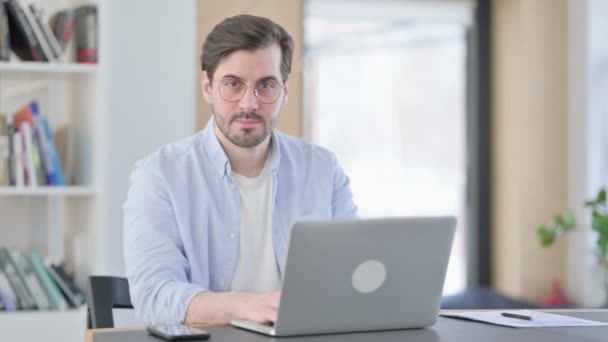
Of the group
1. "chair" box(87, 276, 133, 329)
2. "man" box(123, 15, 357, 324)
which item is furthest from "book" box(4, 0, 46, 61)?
"chair" box(87, 276, 133, 329)

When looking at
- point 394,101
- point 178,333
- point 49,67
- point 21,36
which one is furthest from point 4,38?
point 394,101

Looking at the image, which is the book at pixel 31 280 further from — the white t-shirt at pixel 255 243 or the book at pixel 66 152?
the white t-shirt at pixel 255 243

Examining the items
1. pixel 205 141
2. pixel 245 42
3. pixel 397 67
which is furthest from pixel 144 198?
pixel 397 67

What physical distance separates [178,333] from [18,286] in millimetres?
1808

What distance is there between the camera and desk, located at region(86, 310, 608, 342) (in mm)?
1568

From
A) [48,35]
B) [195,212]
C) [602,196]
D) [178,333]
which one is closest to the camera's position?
[178,333]

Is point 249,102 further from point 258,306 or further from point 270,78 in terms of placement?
point 258,306

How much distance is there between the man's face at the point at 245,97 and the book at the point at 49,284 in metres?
1.30

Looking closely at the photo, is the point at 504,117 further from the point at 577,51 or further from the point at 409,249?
the point at 409,249

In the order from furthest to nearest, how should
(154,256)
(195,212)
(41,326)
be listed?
(41,326), (195,212), (154,256)

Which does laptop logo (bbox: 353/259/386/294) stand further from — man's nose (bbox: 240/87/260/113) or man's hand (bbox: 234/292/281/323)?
man's nose (bbox: 240/87/260/113)

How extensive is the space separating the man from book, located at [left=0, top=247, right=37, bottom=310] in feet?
4.05

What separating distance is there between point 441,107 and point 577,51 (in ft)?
2.46

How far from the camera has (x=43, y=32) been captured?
10.6 feet
